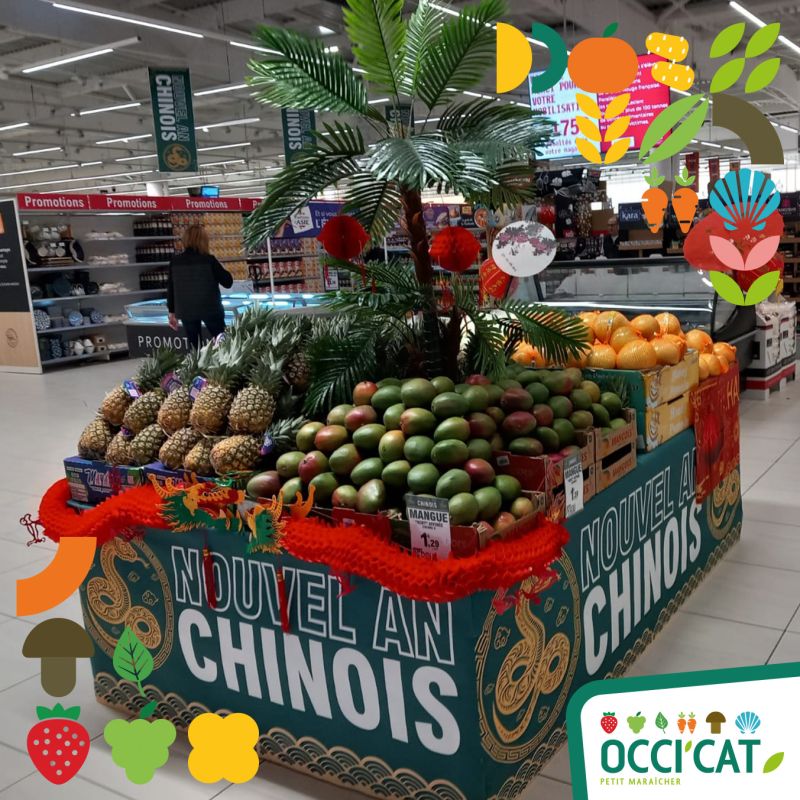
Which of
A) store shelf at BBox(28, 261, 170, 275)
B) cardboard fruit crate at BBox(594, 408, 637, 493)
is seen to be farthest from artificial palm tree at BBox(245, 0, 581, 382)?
store shelf at BBox(28, 261, 170, 275)

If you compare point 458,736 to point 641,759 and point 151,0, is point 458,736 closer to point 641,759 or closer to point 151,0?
point 641,759

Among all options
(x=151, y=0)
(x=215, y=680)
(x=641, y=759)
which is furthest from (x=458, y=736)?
(x=151, y=0)

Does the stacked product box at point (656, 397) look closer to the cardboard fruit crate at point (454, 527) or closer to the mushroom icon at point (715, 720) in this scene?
the cardboard fruit crate at point (454, 527)

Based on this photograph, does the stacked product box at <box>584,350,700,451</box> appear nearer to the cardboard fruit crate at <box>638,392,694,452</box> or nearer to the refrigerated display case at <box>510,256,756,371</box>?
the cardboard fruit crate at <box>638,392,694,452</box>

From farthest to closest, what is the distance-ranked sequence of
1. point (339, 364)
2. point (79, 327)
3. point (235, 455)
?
1. point (79, 327)
2. point (339, 364)
3. point (235, 455)

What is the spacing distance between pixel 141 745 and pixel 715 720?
1250mm

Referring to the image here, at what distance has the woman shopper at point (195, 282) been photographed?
717 cm

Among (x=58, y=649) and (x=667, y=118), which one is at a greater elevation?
(x=667, y=118)

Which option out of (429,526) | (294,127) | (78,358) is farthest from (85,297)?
(429,526)

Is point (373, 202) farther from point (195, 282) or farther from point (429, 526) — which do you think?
point (195, 282)

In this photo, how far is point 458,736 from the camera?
2.04 m

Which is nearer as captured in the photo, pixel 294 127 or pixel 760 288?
pixel 760 288

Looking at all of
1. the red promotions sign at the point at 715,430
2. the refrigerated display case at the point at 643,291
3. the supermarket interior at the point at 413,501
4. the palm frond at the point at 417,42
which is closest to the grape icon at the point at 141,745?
the supermarket interior at the point at 413,501

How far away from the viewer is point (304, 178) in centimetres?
235
